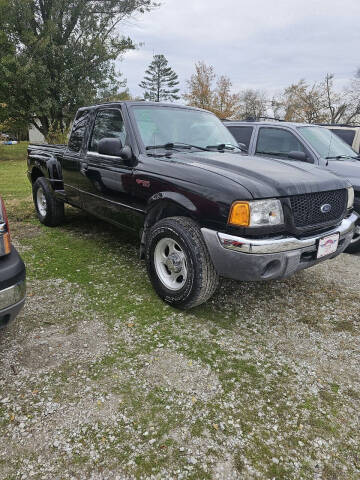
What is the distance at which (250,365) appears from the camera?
2.45 meters

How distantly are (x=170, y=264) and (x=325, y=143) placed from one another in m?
4.05

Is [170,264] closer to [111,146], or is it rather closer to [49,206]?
[111,146]

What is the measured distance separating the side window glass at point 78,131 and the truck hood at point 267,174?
6.13ft

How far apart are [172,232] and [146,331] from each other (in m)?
0.87

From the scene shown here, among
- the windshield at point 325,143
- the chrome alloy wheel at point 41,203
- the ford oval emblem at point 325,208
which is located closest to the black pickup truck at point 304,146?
the windshield at point 325,143

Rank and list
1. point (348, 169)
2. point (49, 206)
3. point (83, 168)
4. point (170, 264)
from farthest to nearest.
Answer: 1. point (49, 206)
2. point (348, 169)
3. point (83, 168)
4. point (170, 264)

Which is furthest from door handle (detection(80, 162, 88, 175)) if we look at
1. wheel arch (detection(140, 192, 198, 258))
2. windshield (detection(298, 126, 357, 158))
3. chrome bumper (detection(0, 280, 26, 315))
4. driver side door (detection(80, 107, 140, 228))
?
windshield (detection(298, 126, 357, 158))

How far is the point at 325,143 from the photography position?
5590mm

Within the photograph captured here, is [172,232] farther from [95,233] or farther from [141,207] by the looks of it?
[95,233]

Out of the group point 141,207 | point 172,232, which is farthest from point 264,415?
point 141,207

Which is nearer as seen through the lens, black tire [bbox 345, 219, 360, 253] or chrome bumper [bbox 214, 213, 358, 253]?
chrome bumper [bbox 214, 213, 358, 253]

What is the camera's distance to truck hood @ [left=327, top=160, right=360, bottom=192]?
4848 mm

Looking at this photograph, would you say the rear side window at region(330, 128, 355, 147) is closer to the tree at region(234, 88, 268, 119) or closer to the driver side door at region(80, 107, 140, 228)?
the driver side door at region(80, 107, 140, 228)

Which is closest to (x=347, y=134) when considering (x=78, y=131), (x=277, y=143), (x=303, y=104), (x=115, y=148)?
(x=277, y=143)
